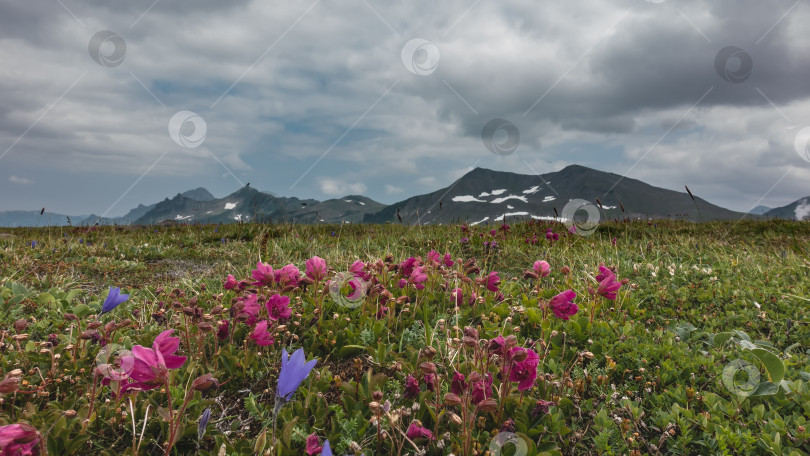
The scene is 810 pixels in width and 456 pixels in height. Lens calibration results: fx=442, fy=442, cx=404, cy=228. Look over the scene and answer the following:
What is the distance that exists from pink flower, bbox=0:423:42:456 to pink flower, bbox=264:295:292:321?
149cm

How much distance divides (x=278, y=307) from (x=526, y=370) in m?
1.76

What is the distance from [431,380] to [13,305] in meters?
4.59

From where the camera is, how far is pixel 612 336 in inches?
139

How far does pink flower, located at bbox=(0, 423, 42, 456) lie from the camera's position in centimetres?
162

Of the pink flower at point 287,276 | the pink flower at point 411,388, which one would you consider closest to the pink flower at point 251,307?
the pink flower at point 287,276

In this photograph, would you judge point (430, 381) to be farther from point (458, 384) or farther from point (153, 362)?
point (153, 362)

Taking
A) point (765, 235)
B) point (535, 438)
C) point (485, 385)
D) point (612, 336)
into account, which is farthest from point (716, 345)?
point (765, 235)

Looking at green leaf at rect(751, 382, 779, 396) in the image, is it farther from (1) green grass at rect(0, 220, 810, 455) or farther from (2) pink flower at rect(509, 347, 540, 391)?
(2) pink flower at rect(509, 347, 540, 391)

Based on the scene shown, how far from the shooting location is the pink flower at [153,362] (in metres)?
1.84

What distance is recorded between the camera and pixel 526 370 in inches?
89.9

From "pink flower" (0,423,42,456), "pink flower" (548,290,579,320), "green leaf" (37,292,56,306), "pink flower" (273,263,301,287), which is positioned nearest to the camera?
"pink flower" (0,423,42,456)

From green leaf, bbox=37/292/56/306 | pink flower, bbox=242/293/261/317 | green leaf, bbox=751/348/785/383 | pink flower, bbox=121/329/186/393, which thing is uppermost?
green leaf, bbox=37/292/56/306

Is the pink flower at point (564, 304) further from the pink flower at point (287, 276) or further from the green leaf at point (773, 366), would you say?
the pink flower at point (287, 276)

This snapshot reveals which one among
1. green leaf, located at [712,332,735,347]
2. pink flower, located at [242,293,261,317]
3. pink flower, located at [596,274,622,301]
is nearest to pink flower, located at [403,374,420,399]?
pink flower, located at [242,293,261,317]
